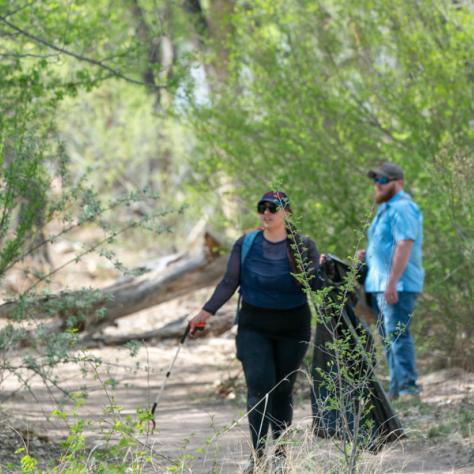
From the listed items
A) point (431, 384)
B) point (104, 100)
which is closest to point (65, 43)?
point (431, 384)

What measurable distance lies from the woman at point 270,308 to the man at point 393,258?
73.2 inches

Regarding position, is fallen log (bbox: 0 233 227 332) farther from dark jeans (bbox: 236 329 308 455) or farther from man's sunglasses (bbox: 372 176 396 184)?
dark jeans (bbox: 236 329 308 455)

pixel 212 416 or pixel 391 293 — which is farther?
pixel 391 293

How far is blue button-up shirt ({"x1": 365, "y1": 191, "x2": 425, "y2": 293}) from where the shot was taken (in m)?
8.27

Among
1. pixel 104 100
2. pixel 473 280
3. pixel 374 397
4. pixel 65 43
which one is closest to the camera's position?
pixel 374 397

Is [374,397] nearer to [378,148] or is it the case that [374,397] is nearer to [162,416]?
[162,416]

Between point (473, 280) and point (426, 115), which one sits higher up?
point (426, 115)

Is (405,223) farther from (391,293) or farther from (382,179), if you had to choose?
(391,293)

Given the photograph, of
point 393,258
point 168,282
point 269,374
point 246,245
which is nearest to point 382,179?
point 393,258

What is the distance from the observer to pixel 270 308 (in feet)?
21.3

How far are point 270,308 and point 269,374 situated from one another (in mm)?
393

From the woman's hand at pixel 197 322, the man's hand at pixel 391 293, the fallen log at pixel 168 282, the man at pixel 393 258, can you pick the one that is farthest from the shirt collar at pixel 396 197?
the fallen log at pixel 168 282

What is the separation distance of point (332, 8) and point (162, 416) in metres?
4.59

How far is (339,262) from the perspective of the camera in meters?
6.72
